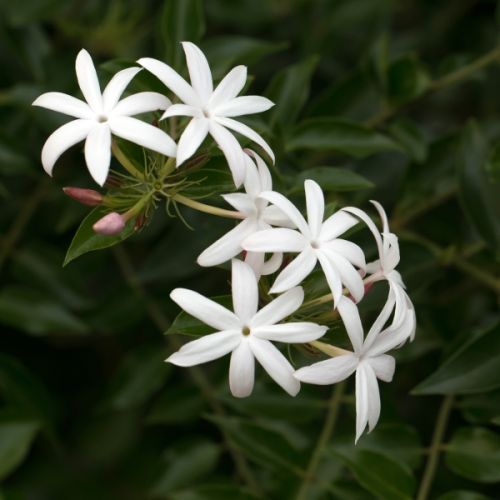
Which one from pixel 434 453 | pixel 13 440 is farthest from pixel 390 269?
pixel 13 440

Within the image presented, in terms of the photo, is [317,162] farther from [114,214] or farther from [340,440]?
[114,214]

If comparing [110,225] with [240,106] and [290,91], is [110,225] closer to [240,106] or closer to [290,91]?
[240,106]

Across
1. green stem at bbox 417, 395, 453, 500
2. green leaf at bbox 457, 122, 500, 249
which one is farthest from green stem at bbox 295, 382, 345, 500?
green leaf at bbox 457, 122, 500, 249

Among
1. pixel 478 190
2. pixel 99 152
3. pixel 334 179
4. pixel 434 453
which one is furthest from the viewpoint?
pixel 478 190

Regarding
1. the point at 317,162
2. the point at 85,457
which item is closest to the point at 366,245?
the point at 317,162

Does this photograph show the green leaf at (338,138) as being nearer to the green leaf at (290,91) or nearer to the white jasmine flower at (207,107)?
the green leaf at (290,91)

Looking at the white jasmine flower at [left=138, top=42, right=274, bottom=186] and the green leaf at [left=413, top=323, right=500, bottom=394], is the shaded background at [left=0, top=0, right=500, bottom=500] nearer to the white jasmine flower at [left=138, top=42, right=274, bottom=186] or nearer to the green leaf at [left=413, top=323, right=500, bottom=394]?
the green leaf at [left=413, top=323, right=500, bottom=394]
